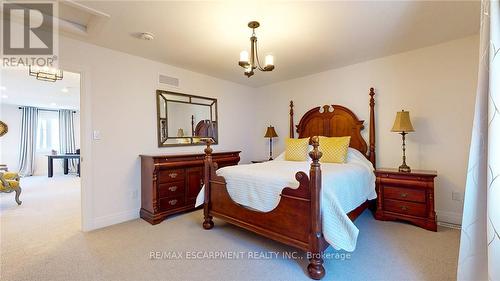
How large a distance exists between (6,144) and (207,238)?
8233mm

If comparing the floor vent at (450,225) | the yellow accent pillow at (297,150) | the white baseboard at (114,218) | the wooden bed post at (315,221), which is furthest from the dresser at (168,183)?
the floor vent at (450,225)

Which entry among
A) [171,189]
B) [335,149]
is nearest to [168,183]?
[171,189]

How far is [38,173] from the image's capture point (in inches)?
294

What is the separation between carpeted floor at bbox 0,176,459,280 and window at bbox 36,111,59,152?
19.7 ft

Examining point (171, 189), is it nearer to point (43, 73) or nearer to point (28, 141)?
point (43, 73)

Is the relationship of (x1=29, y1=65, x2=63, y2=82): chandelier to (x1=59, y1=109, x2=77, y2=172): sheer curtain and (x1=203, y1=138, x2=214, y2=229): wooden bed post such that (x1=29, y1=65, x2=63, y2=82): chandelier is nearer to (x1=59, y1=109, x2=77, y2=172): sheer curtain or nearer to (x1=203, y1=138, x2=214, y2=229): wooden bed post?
(x1=203, y1=138, x2=214, y2=229): wooden bed post

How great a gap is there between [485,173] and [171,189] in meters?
3.19

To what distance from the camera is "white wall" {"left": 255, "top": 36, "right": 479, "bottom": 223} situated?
9.21 ft

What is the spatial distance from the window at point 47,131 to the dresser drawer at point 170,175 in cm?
736

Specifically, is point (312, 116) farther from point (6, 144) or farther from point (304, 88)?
point (6, 144)

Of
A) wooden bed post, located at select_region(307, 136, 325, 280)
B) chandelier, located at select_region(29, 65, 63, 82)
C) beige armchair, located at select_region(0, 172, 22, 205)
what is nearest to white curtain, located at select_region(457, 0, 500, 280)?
wooden bed post, located at select_region(307, 136, 325, 280)

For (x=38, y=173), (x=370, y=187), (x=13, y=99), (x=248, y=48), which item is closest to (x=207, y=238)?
(x=370, y=187)

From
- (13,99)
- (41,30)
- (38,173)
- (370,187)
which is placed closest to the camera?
(41,30)

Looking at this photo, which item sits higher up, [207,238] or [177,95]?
[177,95]
